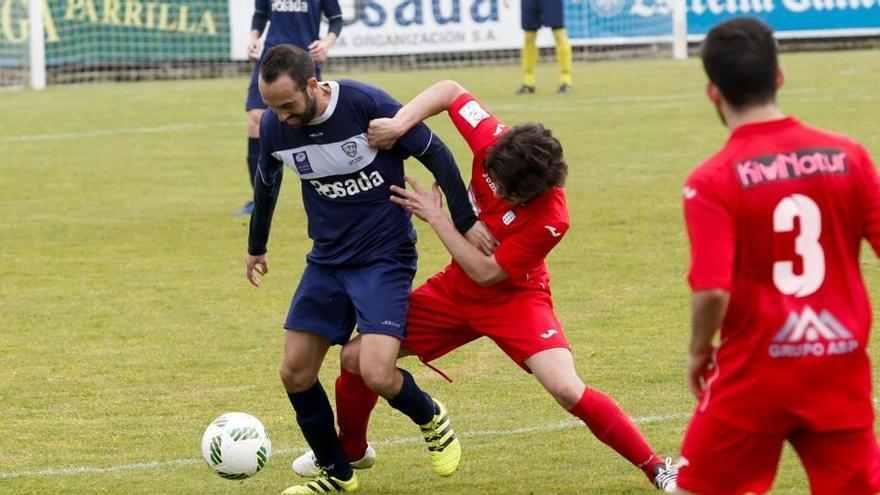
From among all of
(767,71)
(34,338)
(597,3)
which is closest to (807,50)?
(597,3)

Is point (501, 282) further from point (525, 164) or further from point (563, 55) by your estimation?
point (563, 55)

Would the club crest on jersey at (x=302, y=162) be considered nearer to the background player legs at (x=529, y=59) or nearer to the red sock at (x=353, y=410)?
the red sock at (x=353, y=410)

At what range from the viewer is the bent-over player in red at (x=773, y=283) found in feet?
12.5

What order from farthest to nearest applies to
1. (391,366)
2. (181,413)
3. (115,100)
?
(115,100)
(181,413)
(391,366)

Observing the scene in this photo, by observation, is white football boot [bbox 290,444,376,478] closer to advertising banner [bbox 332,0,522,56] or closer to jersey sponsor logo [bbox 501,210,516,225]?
jersey sponsor logo [bbox 501,210,516,225]

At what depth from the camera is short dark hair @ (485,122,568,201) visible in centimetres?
543

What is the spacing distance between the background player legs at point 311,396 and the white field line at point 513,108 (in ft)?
42.5

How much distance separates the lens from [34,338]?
8828 mm

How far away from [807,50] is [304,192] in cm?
2182

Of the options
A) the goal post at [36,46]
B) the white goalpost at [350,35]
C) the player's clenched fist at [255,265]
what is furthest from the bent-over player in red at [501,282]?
the white goalpost at [350,35]

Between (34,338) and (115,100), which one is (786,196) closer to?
(34,338)

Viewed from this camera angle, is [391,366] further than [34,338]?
No

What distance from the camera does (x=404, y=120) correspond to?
5828 mm

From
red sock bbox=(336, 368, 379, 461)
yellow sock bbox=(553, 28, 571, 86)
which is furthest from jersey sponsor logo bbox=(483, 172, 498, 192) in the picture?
yellow sock bbox=(553, 28, 571, 86)
